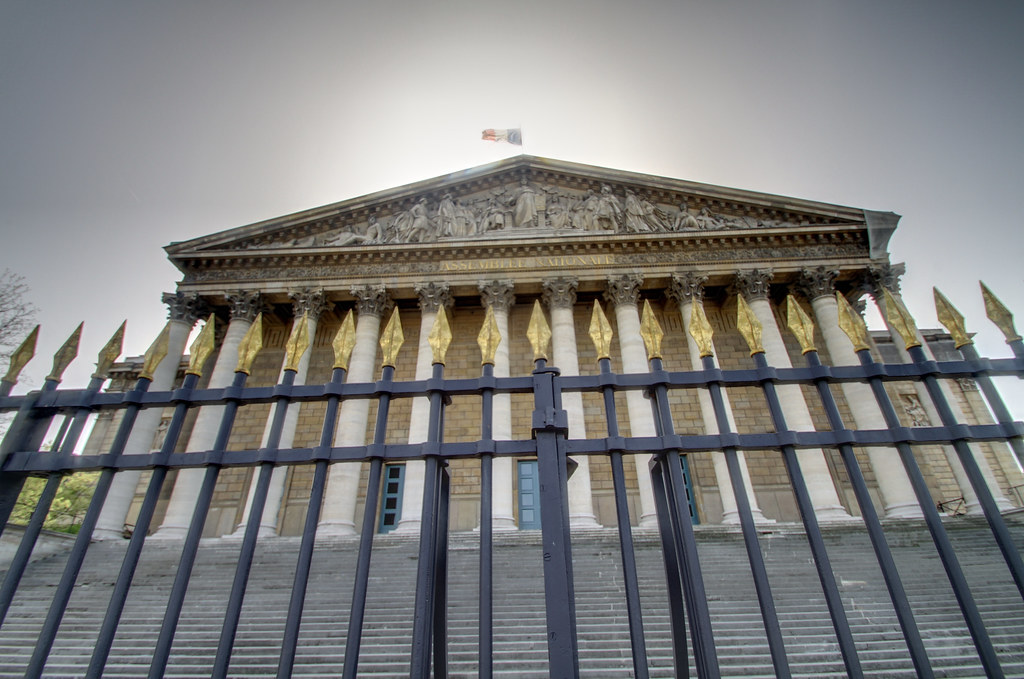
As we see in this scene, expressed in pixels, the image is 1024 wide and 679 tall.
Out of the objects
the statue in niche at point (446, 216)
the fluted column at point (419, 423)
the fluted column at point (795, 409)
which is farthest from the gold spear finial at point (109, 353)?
the statue in niche at point (446, 216)

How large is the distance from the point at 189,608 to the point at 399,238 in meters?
11.6

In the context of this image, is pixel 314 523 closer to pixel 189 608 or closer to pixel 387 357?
pixel 387 357

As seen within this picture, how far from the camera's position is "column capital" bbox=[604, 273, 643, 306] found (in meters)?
15.5

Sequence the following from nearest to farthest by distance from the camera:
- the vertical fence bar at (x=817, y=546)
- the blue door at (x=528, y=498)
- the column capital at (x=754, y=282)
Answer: the vertical fence bar at (x=817, y=546) < the blue door at (x=528, y=498) < the column capital at (x=754, y=282)

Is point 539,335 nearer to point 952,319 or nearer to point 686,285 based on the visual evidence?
point 952,319

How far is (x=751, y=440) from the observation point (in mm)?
2834

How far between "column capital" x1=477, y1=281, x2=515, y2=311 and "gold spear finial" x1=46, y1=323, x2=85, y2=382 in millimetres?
12724

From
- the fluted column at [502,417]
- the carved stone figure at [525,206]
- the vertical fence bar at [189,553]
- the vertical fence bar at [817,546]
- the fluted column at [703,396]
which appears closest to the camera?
the vertical fence bar at [817,546]

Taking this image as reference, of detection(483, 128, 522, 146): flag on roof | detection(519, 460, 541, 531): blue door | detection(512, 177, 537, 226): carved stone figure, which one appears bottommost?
detection(519, 460, 541, 531): blue door

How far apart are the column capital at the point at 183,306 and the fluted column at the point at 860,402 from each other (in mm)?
16817

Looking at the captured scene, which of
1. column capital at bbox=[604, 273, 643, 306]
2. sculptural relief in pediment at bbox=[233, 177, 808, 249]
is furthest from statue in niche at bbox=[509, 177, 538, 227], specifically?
column capital at bbox=[604, 273, 643, 306]

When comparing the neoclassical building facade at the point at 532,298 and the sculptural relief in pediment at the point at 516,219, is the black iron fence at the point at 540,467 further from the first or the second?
the sculptural relief in pediment at the point at 516,219

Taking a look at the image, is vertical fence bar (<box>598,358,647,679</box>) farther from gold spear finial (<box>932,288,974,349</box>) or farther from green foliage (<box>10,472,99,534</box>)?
green foliage (<box>10,472,99,534</box>)

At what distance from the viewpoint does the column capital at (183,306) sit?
624 inches
